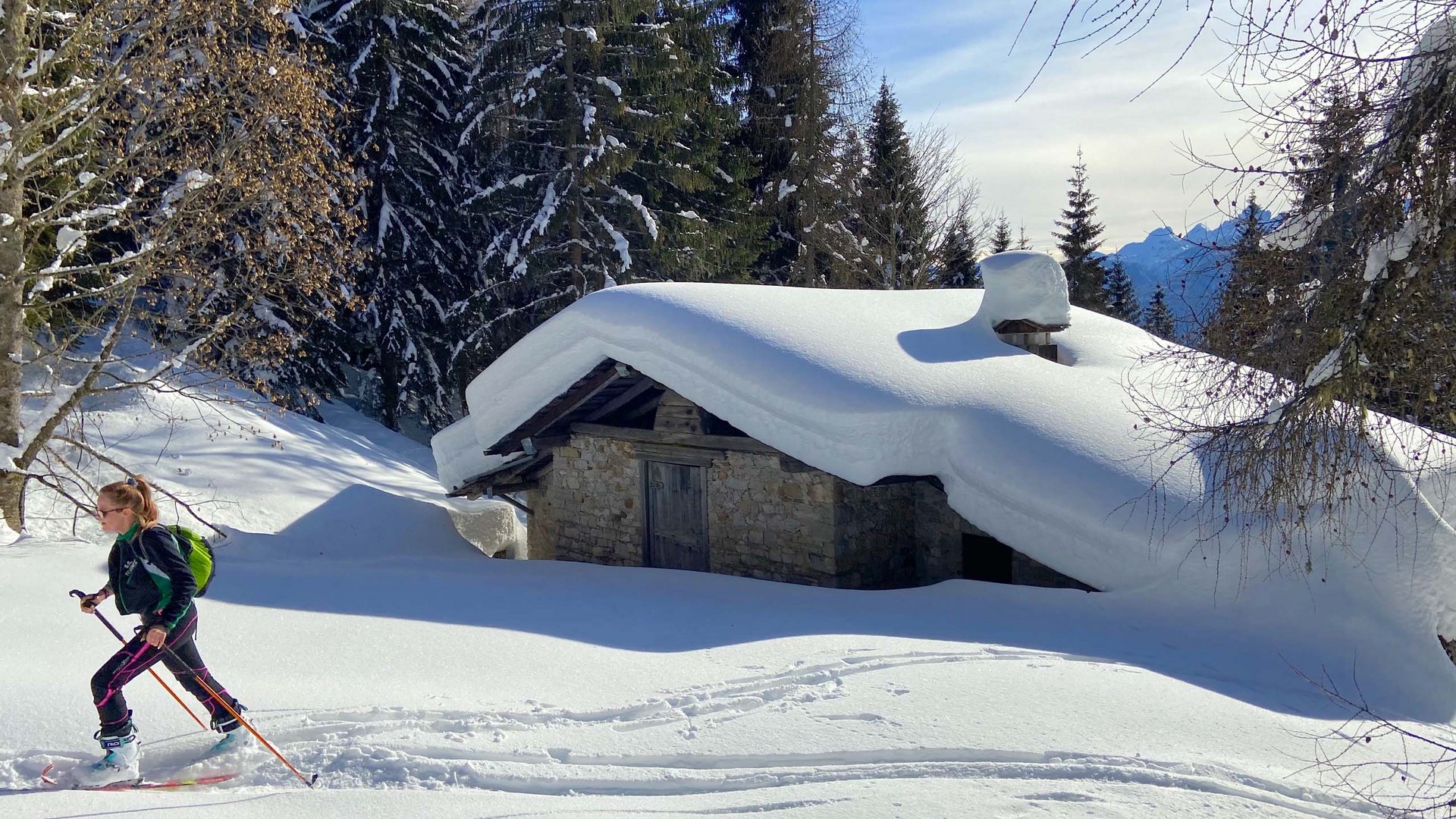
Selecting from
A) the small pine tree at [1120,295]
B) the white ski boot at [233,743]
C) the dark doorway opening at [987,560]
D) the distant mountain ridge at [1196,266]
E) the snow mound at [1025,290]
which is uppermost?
the small pine tree at [1120,295]

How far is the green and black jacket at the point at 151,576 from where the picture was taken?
14.3 ft

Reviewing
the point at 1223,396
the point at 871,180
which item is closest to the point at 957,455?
the point at 1223,396

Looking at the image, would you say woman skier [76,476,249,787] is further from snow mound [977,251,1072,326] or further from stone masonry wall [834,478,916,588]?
snow mound [977,251,1072,326]

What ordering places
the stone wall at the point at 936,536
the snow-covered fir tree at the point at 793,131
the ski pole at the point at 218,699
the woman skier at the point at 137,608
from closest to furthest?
the woman skier at the point at 137,608 → the ski pole at the point at 218,699 → the stone wall at the point at 936,536 → the snow-covered fir tree at the point at 793,131

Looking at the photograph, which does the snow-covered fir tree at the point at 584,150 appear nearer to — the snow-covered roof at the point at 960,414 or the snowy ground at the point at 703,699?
the snow-covered roof at the point at 960,414

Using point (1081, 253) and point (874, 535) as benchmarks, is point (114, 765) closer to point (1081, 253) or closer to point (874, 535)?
point (874, 535)

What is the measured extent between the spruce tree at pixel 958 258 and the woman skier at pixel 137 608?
864 inches

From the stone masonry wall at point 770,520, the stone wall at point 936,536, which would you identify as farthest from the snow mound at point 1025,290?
the stone masonry wall at point 770,520

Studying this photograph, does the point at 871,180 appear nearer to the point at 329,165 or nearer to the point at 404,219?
the point at 404,219

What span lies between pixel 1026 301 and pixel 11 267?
10.4 metres

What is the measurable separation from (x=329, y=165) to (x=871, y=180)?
14241 millimetres

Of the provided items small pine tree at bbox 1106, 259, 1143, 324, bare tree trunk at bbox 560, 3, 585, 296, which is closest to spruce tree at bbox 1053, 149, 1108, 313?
small pine tree at bbox 1106, 259, 1143, 324

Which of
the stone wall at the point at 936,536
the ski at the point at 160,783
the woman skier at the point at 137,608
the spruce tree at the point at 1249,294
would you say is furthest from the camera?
the stone wall at the point at 936,536

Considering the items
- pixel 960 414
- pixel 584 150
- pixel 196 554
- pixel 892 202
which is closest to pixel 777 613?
pixel 960 414
